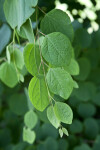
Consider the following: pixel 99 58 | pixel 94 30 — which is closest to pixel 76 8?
pixel 94 30

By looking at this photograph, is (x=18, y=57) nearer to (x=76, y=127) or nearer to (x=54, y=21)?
(x=54, y=21)

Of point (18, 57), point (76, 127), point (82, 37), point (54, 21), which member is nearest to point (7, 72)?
point (18, 57)

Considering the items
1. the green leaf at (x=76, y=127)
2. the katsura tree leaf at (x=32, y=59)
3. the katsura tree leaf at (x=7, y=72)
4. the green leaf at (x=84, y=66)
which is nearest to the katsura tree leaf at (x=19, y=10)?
the katsura tree leaf at (x=32, y=59)

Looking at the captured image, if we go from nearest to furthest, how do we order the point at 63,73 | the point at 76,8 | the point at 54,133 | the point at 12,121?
the point at 63,73 < the point at 76,8 < the point at 54,133 < the point at 12,121

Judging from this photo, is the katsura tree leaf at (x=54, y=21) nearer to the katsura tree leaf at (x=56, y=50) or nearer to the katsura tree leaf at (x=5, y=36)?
the katsura tree leaf at (x=56, y=50)

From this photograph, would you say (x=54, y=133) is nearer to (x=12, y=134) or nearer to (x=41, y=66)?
(x=12, y=134)

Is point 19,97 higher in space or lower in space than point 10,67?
lower
